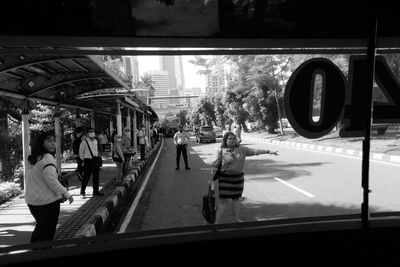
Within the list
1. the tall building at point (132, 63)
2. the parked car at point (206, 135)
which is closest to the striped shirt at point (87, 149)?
the tall building at point (132, 63)

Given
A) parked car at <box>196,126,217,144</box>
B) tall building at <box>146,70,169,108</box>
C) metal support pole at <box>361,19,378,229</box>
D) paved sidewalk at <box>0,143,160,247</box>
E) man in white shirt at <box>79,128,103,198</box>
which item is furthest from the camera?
parked car at <box>196,126,217,144</box>

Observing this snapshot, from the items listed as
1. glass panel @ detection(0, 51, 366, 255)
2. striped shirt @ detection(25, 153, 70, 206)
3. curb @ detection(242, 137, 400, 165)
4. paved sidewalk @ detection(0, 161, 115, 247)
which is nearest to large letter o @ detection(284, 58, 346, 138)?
glass panel @ detection(0, 51, 366, 255)

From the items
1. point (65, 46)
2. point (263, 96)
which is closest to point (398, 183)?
point (65, 46)

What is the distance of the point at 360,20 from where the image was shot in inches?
124

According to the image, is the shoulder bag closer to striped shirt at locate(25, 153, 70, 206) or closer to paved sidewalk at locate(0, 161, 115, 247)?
striped shirt at locate(25, 153, 70, 206)

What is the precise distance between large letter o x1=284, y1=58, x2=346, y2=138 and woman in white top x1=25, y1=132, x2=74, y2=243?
3.02 metres

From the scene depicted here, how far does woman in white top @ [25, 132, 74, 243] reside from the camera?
4.97m

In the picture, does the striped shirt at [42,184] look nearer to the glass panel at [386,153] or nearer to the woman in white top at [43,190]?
the woman in white top at [43,190]

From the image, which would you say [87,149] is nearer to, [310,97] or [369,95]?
[310,97]

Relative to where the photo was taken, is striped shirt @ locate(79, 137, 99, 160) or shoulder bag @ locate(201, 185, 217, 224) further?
striped shirt @ locate(79, 137, 99, 160)

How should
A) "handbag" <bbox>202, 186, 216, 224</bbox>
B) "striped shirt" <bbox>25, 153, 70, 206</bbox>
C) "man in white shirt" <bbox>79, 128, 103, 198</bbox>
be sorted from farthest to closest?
"man in white shirt" <bbox>79, 128, 103, 198</bbox> < "handbag" <bbox>202, 186, 216, 224</bbox> < "striped shirt" <bbox>25, 153, 70, 206</bbox>

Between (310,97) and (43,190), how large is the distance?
11.0 ft

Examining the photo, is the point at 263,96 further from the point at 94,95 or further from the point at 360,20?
the point at 360,20

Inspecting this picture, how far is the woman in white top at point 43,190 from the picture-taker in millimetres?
4973
